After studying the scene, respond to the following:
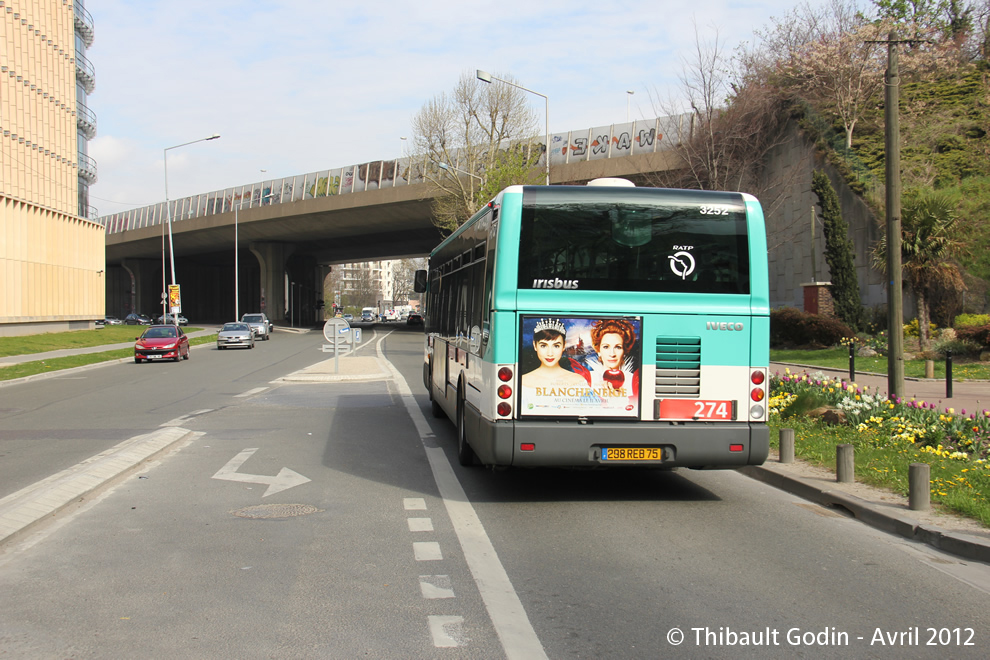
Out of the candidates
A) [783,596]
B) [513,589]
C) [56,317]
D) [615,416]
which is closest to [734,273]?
[615,416]

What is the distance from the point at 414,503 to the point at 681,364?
2821 mm

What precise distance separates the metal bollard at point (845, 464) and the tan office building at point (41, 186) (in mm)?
46355

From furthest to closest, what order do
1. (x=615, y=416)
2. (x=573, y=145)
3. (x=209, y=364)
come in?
1. (x=573, y=145)
2. (x=209, y=364)
3. (x=615, y=416)

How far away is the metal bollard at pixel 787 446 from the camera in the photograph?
965 centimetres

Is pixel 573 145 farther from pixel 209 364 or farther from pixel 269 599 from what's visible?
pixel 269 599

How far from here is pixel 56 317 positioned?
51.2 metres

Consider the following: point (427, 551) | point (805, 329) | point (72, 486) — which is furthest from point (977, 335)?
point (72, 486)

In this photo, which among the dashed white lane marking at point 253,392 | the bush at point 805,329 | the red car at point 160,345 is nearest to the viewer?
the dashed white lane marking at point 253,392

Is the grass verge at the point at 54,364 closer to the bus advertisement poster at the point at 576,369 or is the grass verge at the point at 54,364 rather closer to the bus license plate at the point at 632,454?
the bus advertisement poster at the point at 576,369

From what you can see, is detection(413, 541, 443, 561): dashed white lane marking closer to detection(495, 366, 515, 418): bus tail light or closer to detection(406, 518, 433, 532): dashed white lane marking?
detection(406, 518, 433, 532): dashed white lane marking

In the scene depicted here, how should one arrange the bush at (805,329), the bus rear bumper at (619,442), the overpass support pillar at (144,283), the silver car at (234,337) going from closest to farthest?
1. the bus rear bumper at (619,442)
2. the bush at (805,329)
3. the silver car at (234,337)
4. the overpass support pillar at (144,283)

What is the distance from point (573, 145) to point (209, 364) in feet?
78.4

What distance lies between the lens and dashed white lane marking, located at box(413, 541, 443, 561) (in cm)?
607

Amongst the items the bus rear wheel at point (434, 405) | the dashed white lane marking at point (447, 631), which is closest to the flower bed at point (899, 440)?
the dashed white lane marking at point (447, 631)
